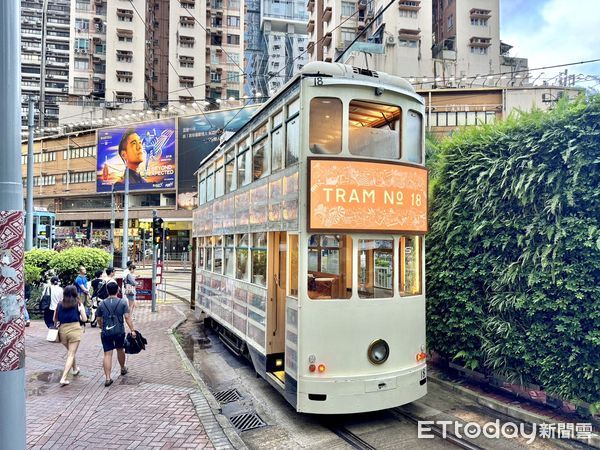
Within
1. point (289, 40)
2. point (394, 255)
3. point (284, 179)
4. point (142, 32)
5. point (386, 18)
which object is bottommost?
point (394, 255)

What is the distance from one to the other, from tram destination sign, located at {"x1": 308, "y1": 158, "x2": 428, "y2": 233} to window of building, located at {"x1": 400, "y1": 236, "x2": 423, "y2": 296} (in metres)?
0.35

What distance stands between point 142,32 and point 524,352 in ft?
186

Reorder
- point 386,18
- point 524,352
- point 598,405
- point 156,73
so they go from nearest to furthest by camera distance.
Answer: point 598,405 < point 524,352 < point 386,18 < point 156,73

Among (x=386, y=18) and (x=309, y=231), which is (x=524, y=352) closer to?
(x=309, y=231)

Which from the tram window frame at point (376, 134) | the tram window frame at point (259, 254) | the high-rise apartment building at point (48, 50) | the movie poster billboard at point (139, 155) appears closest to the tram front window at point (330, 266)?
the tram window frame at point (259, 254)

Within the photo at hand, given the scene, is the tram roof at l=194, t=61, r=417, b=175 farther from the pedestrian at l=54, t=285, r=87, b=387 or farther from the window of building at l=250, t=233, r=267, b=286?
the pedestrian at l=54, t=285, r=87, b=387

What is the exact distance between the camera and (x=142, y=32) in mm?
52312

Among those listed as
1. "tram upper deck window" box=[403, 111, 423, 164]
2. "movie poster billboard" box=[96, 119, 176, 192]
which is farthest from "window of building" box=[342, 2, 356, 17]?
"tram upper deck window" box=[403, 111, 423, 164]

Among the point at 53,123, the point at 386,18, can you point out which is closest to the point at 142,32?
the point at 53,123

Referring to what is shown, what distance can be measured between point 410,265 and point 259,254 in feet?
8.47

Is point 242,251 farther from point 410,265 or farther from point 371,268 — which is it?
point 410,265

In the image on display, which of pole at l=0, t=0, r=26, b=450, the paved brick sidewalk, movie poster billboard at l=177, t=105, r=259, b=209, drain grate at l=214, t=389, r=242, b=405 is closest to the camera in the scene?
pole at l=0, t=0, r=26, b=450

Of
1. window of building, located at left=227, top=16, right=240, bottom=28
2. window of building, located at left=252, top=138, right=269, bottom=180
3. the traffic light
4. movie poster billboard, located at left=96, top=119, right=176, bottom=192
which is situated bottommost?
the traffic light

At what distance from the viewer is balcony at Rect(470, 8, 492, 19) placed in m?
43.1
